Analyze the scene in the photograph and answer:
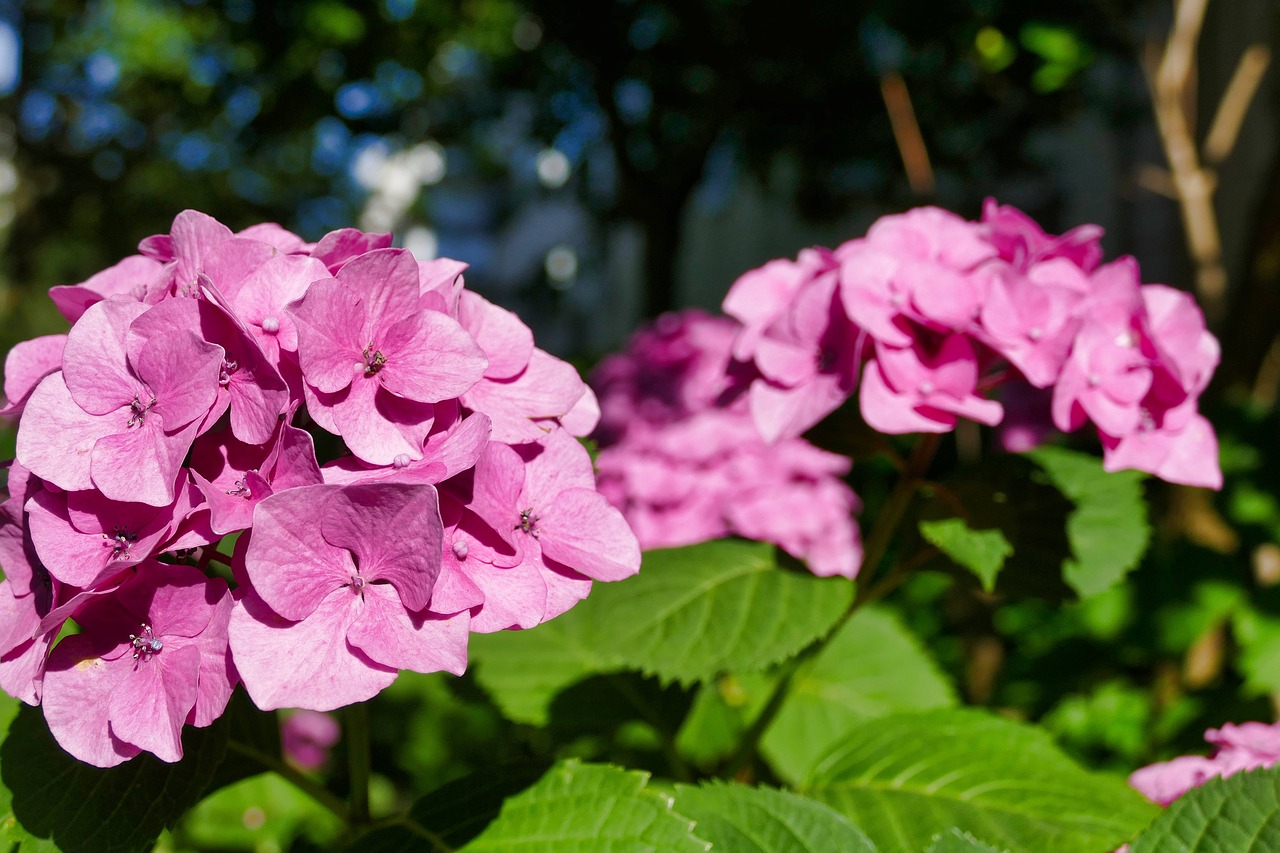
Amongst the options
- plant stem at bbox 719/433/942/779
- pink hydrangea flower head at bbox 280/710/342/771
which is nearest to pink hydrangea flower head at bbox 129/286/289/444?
plant stem at bbox 719/433/942/779

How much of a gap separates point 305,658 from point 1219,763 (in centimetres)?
86

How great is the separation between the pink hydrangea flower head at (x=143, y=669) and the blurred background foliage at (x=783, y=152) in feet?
1.35

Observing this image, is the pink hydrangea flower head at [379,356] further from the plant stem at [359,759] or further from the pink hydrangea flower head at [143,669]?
the plant stem at [359,759]

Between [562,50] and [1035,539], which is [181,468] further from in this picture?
[562,50]

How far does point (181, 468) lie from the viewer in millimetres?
708

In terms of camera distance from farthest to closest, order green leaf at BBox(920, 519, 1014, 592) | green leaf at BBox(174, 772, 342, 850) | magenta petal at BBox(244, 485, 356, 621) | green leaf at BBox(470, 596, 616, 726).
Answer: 1. green leaf at BBox(174, 772, 342, 850)
2. green leaf at BBox(470, 596, 616, 726)
3. green leaf at BBox(920, 519, 1014, 592)
4. magenta petal at BBox(244, 485, 356, 621)

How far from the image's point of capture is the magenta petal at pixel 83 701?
27.6 inches

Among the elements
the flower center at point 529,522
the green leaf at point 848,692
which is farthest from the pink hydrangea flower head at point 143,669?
the green leaf at point 848,692

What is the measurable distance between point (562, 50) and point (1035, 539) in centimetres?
710

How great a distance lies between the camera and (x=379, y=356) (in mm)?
741

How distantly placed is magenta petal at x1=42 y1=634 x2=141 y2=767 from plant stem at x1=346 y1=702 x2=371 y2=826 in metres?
0.21

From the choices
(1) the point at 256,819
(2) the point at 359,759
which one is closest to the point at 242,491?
(2) the point at 359,759

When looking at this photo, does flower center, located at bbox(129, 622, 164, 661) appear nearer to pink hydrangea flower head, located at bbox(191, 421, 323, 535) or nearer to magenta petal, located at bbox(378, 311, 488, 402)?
pink hydrangea flower head, located at bbox(191, 421, 323, 535)

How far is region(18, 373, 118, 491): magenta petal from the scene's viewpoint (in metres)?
0.70
